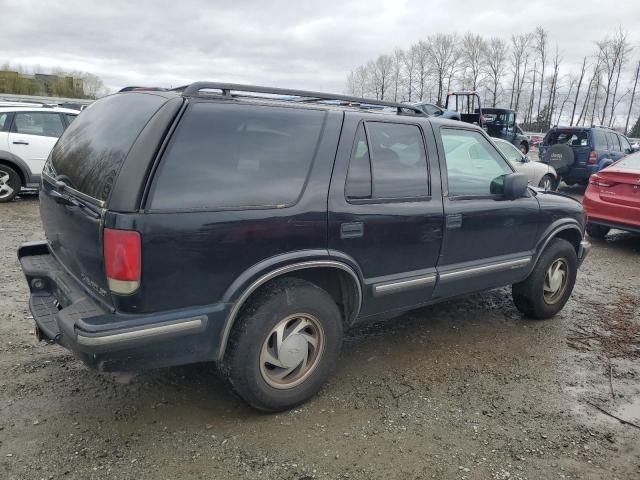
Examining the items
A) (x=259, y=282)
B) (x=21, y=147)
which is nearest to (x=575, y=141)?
(x=21, y=147)

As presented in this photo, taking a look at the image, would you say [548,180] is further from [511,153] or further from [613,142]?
[613,142]

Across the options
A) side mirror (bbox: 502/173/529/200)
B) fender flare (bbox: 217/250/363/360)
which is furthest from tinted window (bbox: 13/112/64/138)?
side mirror (bbox: 502/173/529/200)

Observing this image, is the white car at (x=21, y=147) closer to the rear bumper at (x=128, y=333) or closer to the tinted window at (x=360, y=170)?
the rear bumper at (x=128, y=333)

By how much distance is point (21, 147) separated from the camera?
8.91 metres

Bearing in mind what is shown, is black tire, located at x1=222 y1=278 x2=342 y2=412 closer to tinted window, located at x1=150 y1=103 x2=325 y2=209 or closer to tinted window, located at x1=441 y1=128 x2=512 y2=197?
tinted window, located at x1=150 y1=103 x2=325 y2=209

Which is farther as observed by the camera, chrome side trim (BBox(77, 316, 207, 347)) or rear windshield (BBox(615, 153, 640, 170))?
rear windshield (BBox(615, 153, 640, 170))

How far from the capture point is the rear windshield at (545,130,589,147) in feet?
45.5

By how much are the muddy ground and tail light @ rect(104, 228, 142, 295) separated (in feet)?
3.02

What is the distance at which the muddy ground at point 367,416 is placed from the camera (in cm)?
262

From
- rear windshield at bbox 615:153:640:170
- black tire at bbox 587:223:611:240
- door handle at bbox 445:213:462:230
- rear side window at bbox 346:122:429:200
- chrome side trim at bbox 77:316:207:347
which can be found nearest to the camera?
chrome side trim at bbox 77:316:207:347

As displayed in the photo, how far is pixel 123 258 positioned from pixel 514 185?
114 inches

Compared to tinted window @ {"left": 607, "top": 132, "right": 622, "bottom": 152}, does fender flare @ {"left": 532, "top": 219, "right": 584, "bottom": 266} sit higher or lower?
lower

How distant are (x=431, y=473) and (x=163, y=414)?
5.05 ft

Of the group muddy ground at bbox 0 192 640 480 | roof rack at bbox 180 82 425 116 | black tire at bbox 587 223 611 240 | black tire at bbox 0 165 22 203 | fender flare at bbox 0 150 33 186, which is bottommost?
muddy ground at bbox 0 192 640 480
